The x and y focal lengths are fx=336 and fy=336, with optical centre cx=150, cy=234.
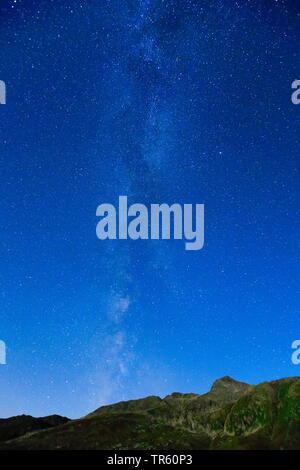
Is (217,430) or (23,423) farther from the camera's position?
(23,423)

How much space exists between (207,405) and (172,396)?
52.4 m

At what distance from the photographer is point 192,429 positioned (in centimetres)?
11188

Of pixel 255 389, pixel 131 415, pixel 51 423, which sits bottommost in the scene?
pixel 51 423

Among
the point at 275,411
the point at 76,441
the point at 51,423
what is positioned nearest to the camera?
the point at 76,441

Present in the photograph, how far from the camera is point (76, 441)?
9638 centimetres

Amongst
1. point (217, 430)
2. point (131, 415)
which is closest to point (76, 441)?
point (131, 415)

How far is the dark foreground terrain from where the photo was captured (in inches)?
3625

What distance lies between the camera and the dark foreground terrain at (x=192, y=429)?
302 feet

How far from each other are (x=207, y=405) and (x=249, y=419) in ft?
163

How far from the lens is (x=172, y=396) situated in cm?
19750

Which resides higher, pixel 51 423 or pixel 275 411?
pixel 275 411

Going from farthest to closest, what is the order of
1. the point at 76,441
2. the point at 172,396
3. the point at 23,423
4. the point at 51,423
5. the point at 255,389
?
the point at 172,396 → the point at 51,423 → the point at 23,423 → the point at 255,389 → the point at 76,441

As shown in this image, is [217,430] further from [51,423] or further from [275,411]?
[51,423]
